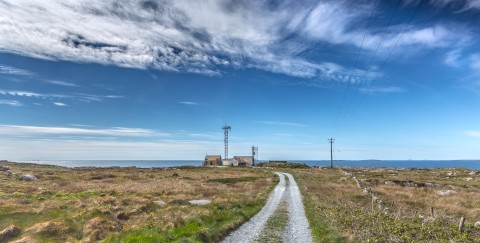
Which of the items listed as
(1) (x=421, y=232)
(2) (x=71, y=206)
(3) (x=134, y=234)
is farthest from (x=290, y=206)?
(2) (x=71, y=206)

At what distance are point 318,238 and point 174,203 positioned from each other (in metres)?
19.8

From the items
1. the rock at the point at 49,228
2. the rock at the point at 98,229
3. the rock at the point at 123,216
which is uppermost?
the rock at the point at 49,228

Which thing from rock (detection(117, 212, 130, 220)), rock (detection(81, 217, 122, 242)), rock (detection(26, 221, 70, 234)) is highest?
rock (detection(26, 221, 70, 234))

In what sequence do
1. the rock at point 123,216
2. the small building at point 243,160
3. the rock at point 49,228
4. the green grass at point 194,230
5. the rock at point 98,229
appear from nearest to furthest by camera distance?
1. the green grass at point 194,230
2. the rock at point 98,229
3. the rock at point 49,228
4. the rock at point 123,216
5. the small building at point 243,160

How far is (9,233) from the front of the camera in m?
20.2

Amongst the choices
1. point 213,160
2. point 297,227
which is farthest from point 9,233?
point 213,160

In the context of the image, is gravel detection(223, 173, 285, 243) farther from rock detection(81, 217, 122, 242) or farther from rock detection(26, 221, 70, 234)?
rock detection(26, 221, 70, 234)

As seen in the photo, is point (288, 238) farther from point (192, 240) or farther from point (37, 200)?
point (37, 200)

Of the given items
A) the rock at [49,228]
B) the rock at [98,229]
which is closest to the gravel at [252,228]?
the rock at [98,229]

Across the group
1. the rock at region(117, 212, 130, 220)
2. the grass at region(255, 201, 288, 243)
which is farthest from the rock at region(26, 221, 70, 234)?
the grass at region(255, 201, 288, 243)

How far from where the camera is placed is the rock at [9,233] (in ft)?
64.2

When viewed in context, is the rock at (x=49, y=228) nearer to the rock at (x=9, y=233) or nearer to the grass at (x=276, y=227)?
the rock at (x=9, y=233)

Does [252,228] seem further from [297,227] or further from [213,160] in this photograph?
[213,160]

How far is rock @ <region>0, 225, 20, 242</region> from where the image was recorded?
19577mm
